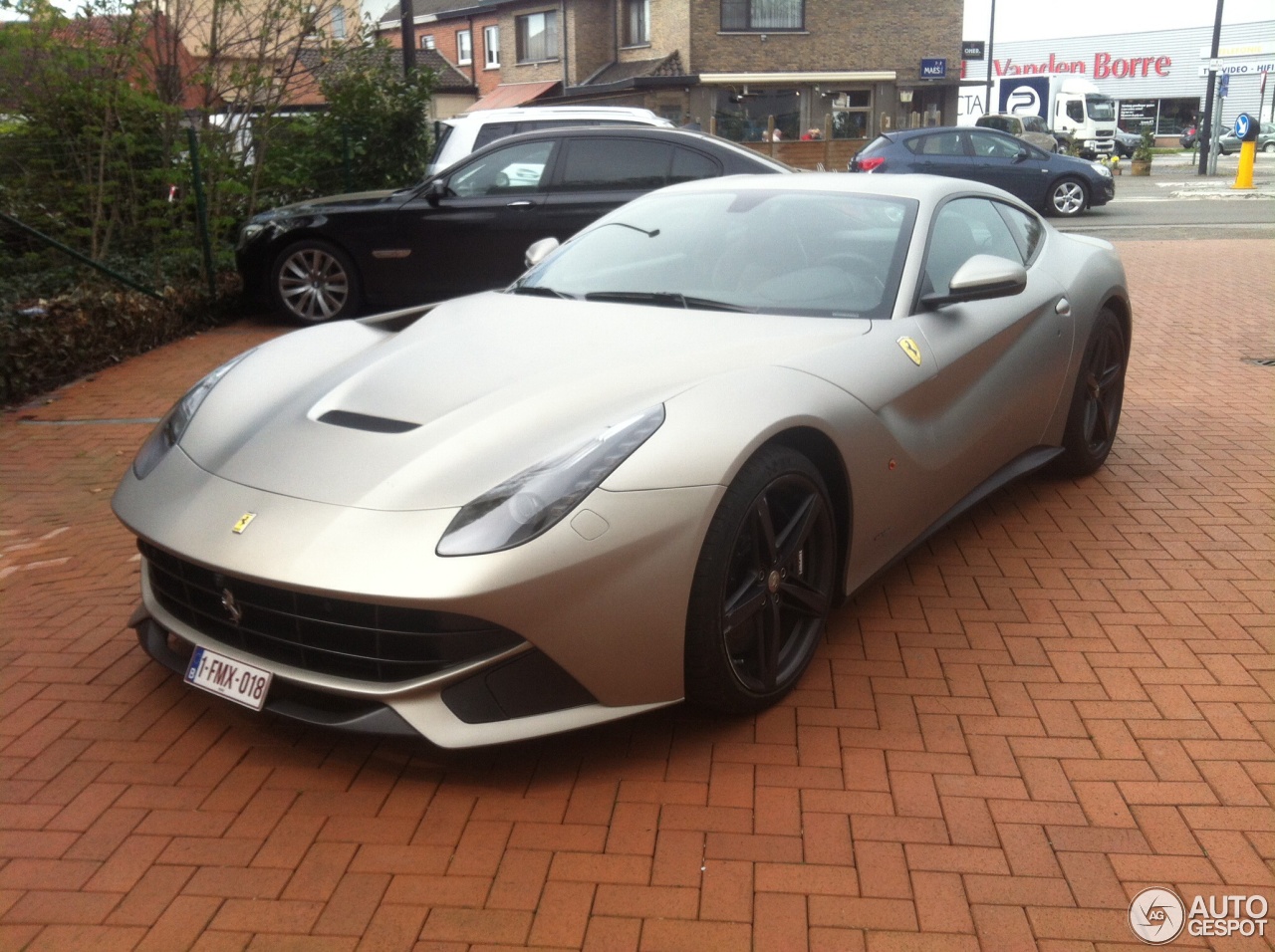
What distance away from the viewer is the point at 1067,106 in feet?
149

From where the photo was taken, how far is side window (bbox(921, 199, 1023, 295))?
4152 millimetres

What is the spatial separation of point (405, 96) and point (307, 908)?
1152 centimetres

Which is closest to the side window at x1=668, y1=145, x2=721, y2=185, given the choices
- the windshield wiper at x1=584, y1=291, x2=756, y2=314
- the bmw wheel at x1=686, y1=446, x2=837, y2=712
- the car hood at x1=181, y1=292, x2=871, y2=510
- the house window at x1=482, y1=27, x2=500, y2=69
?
the windshield wiper at x1=584, y1=291, x2=756, y2=314

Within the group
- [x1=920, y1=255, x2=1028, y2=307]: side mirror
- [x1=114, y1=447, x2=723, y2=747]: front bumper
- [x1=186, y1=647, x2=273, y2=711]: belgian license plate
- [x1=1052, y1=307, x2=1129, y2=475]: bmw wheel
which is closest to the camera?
[x1=114, y1=447, x2=723, y2=747]: front bumper

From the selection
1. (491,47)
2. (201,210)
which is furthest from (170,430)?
(491,47)

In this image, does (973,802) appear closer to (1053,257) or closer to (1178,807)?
(1178,807)

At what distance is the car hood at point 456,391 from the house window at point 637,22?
115 ft

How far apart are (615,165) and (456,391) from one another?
6.43 meters

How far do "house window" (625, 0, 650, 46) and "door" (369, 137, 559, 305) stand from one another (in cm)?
2934

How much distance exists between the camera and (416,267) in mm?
9305

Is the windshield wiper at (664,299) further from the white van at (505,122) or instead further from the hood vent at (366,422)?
the white van at (505,122)

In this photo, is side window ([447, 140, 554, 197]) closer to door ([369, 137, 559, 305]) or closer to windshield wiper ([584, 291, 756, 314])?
door ([369, 137, 559, 305])

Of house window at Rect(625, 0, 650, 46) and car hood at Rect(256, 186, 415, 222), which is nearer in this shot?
car hood at Rect(256, 186, 415, 222)

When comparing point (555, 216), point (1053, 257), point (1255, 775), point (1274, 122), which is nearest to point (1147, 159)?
point (1274, 122)
